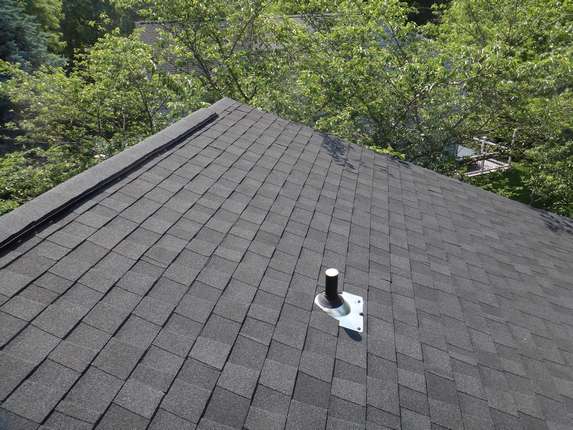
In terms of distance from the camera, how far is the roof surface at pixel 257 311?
273 cm

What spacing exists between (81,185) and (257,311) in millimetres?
2415

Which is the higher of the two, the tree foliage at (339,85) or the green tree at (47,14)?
the tree foliage at (339,85)

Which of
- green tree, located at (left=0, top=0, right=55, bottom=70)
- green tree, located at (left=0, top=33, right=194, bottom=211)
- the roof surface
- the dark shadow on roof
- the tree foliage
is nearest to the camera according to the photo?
the roof surface

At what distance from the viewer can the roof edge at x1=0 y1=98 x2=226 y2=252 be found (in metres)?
3.54

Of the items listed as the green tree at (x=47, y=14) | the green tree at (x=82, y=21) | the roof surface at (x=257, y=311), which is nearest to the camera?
the roof surface at (x=257, y=311)

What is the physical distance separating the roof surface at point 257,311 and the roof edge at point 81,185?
1.6 inches

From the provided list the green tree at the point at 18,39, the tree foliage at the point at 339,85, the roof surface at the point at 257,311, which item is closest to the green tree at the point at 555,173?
the tree foliage at the point at 339,85

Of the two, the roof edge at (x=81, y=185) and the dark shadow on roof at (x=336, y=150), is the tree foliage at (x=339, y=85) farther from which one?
the roof edge at (x=81, y=185)

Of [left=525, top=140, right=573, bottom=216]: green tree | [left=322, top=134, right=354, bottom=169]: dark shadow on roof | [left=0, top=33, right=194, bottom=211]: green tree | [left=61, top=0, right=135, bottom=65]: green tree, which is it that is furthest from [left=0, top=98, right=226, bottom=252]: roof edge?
[left=61, top=0, right=135, bottom=65]: green tree

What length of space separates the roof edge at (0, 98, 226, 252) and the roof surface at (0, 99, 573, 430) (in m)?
0.04

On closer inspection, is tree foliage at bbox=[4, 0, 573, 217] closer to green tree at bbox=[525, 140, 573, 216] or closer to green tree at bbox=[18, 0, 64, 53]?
green tree at bbox=[525, 140, 573, 216]

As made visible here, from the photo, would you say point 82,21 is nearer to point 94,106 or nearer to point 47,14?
point 47,14

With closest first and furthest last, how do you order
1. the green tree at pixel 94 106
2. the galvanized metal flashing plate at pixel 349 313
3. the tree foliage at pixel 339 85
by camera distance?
the galvanized metal flashing plate at pixel 349 313 < the green tree at pixel 94 106 < the tree foliage at pixel 339 85

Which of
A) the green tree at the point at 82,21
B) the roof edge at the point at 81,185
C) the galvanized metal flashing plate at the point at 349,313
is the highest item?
the roof edge at the point at 81,185
